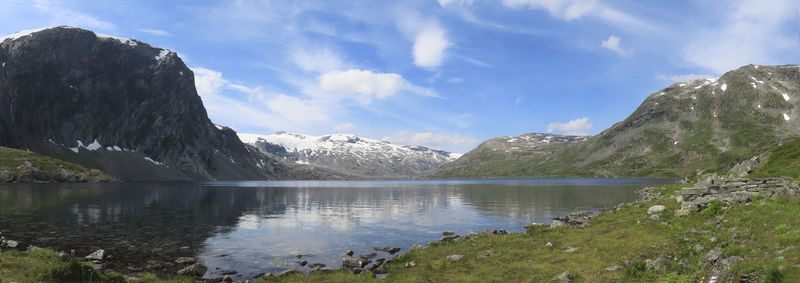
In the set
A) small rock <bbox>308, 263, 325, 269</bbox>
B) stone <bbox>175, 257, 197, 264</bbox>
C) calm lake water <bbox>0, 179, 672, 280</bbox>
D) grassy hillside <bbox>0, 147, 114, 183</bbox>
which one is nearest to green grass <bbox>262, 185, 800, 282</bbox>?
small rock <bbox>308, 263, 325, 269</bbox>

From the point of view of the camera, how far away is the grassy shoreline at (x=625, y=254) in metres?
16.7

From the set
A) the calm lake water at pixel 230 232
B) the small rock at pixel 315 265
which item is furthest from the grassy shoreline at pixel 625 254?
the calm lake water at pixel 230 232

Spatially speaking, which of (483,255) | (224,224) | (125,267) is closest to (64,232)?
(224,224)

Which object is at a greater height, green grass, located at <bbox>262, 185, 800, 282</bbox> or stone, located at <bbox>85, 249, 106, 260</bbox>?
green grass, located at <bbox>262, 185, 800, 282</bbox>

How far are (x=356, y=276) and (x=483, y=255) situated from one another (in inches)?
406

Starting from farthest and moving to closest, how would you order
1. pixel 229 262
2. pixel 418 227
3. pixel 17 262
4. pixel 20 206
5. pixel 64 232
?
pixel 20 206 → pixel 418 227 → pixel 64 232 → pixel 229 262 → pixel 17 262

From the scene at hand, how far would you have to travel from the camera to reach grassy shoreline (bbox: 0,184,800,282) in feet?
54.8

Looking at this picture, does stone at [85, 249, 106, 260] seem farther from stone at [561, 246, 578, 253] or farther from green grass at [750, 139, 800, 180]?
green grass at [750, 139, 800, 180]

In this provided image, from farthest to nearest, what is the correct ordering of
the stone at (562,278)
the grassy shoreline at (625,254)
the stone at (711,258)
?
the stone at (562,278), the stone at (711,258), the grassy shoreline at (625,254)

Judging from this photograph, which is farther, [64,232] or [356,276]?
[64,232]

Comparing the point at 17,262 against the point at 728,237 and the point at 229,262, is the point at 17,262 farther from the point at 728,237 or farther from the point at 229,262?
the point at 728,237

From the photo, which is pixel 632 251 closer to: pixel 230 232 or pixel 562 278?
pixel 562 278

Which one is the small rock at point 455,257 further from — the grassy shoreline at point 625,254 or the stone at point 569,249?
the stone at point 569,249

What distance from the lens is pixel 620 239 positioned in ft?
100
